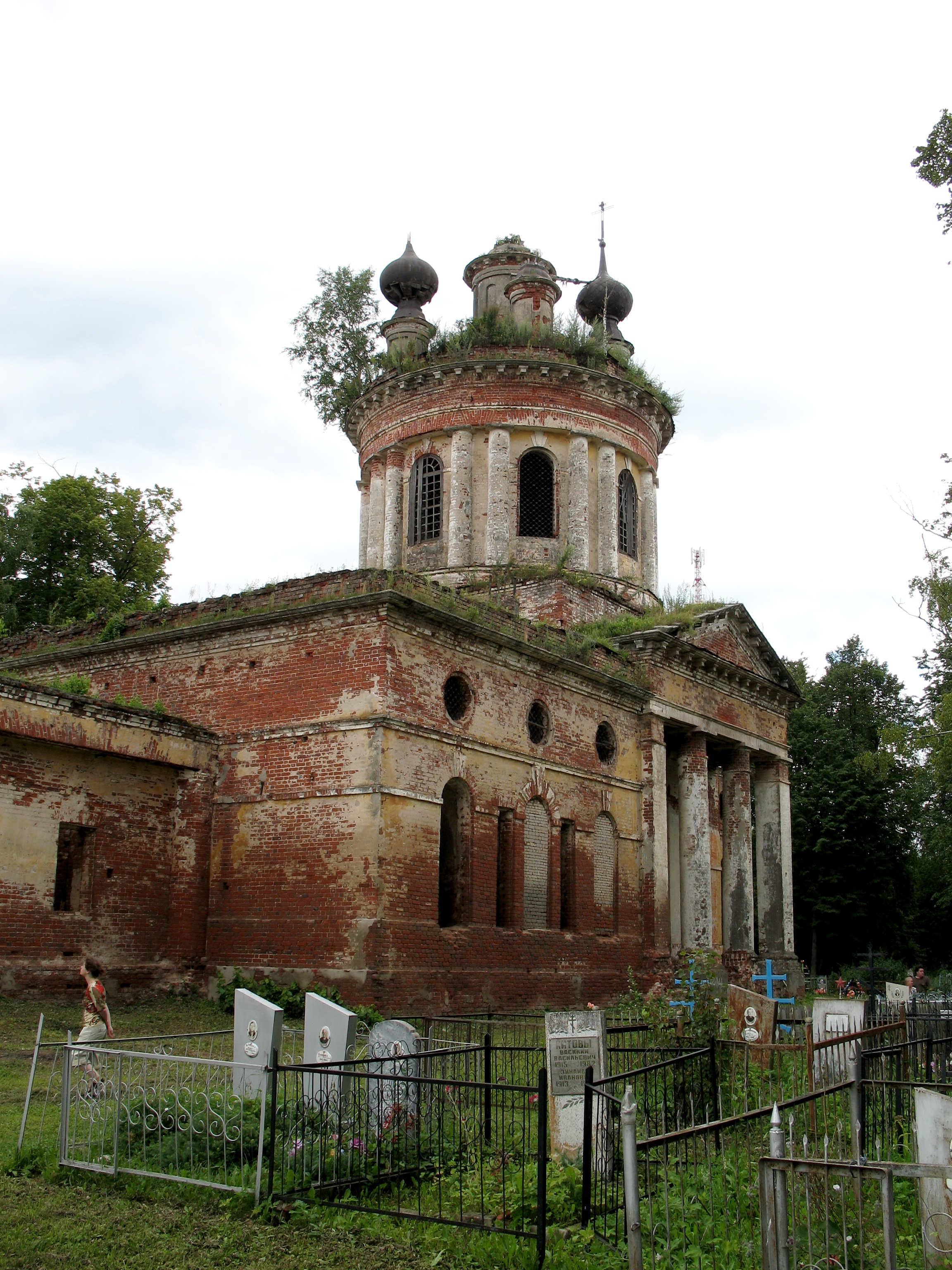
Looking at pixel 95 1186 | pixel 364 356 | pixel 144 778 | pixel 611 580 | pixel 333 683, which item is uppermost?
pixel 364 356

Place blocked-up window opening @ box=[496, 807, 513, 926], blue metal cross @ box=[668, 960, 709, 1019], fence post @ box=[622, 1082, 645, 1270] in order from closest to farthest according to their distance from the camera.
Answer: fence post @ box=[622, 1082, 645, 1270]
blue metal cross @ box=[668, 960, 709, 1019]
blocked-up window opening @ box=[496, 807, 513, 926]

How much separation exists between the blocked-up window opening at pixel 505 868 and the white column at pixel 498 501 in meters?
8.51

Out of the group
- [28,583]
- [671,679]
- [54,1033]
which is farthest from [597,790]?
[28,583]

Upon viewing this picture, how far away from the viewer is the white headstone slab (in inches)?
206

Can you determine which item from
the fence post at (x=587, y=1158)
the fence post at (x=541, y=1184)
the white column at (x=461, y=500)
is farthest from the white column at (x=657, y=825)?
the fence post at (x=541, y=1184)

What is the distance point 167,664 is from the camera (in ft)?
66.0

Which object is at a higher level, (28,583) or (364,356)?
(364,356)

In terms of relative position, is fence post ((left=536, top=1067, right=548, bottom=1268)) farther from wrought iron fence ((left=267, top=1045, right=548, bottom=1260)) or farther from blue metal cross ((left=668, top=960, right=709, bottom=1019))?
blue metal cross ((left=668, top=960, right=709, bottom=1019))

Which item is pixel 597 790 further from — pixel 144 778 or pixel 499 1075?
pixel 499 1075

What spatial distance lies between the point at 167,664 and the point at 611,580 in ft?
37.3

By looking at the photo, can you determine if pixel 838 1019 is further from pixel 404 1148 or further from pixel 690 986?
pixel 404 1148

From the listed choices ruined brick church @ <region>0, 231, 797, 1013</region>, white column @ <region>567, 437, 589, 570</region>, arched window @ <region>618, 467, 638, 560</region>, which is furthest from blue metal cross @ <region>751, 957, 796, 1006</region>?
arched window @ <region>618, 467, 638, 560</region>

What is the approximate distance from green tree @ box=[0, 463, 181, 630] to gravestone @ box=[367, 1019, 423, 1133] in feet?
72.9

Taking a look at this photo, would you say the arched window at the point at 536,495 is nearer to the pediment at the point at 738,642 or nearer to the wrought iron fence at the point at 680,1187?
the pediment at the point at 738,642
